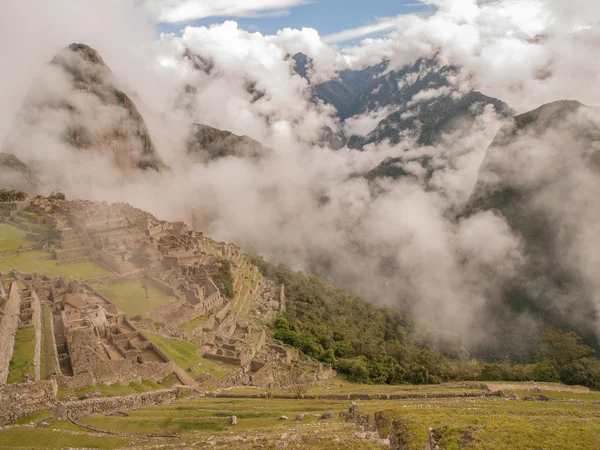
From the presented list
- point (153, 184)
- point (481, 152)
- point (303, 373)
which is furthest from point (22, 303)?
point (481, 152)

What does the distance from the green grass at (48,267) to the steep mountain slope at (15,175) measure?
50.0 meters

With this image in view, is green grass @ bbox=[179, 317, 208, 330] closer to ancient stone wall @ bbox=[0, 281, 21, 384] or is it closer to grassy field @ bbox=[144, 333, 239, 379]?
grassy field @ bbox=[144, 333, 239, 379]

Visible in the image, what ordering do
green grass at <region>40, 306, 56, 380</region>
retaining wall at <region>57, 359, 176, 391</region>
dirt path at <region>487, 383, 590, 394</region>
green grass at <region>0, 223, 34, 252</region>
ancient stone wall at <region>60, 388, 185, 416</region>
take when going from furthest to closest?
green grass at <region>0, 223, 34, 252</region> → dirt path at <region>487, 383, 590, 394</region> → green grass at <region>40, 306, 56, 380</region> → retaining wall at <region>57, 359, 176, 391</region> → ancient stone wall at <region>60, 388, 185, 416</region>

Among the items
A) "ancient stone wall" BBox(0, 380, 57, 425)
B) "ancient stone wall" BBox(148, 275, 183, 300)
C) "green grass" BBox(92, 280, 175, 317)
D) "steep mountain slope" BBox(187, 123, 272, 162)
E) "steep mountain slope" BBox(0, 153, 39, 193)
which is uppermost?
"steep mountain slope" BBox(187, 123, 272, 162)

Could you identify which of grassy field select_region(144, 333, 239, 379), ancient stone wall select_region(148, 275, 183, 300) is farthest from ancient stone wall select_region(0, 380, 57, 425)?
ancient stone wall select_region(148, 275, 183, 300)

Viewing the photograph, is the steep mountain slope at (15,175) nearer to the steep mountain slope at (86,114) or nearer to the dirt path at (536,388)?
the steep mountain slope at (86,114)

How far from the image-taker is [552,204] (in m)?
96.0

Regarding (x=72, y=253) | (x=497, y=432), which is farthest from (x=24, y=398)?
(x=72, y=253)

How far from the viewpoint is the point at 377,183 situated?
182m

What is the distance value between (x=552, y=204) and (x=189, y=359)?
93954 mm

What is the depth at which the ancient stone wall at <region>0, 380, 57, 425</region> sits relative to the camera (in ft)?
54.0

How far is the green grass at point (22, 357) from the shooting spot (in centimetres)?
1923

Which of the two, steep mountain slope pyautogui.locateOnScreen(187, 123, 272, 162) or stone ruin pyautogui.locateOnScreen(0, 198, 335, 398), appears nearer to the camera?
stone ruin pyautogui.locateOnScreen(0, 198, 335, 398)

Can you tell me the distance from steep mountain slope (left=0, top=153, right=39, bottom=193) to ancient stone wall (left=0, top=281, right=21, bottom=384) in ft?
246
